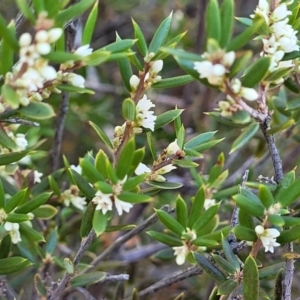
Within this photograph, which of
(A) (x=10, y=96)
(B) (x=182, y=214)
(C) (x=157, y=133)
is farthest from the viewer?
(C) (x=157, y=133)

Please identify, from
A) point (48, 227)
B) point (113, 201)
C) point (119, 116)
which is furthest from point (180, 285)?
point (113, 201)

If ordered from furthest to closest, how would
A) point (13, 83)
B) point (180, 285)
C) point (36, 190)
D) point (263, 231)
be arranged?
point (180, 285)
point (36, 190)
point (263, 231)
point (13, 83)

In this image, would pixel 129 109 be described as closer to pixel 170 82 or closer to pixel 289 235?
pixel 170 82

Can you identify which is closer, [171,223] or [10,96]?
[10,96]

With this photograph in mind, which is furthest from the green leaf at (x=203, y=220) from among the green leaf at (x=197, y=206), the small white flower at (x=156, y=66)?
the small white flower at (x=156, y=66)

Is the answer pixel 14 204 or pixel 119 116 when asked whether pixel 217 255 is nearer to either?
pixel 14 204

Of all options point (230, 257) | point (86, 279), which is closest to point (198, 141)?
point (230, 257)

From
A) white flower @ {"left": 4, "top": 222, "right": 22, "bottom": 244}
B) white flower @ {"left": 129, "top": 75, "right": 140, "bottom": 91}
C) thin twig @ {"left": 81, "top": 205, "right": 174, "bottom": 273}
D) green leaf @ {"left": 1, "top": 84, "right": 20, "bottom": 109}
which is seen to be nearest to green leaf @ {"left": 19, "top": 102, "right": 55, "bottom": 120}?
green leaf @ {"left": 1, "top": 84, "right": 20, "bottom": 109}
